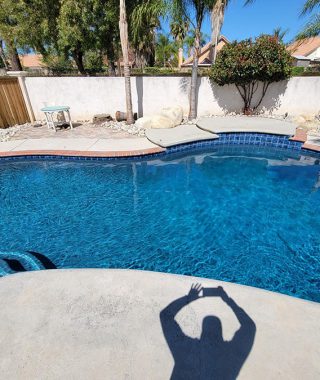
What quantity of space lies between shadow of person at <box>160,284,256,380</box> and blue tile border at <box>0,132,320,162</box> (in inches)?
251

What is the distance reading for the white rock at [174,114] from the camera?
10797 millimetres

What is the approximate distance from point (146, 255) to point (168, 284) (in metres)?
1.46

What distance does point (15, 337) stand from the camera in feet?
8.04

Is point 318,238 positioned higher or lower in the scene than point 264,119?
lower

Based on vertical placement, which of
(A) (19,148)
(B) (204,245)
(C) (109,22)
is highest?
(C) (109,22)

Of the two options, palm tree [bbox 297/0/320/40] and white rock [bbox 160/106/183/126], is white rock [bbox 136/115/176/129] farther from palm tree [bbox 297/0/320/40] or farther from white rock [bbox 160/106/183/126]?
palm tree [bbox 297/0/320/40]

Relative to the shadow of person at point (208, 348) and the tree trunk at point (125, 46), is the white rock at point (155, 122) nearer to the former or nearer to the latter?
the tree trunk at point (125, 46)

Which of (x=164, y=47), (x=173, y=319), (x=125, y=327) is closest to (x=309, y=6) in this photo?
(x=173, y=319)

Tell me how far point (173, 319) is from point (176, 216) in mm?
3071

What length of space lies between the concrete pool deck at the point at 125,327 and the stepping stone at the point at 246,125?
25.9 ft

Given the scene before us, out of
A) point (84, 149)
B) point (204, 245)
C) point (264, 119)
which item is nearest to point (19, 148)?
point (84, 149)

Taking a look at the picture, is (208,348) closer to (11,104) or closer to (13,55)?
(11,104)

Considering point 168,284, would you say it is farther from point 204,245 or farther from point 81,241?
point 81,241

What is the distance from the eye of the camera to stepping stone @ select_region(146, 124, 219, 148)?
875 centimetres
